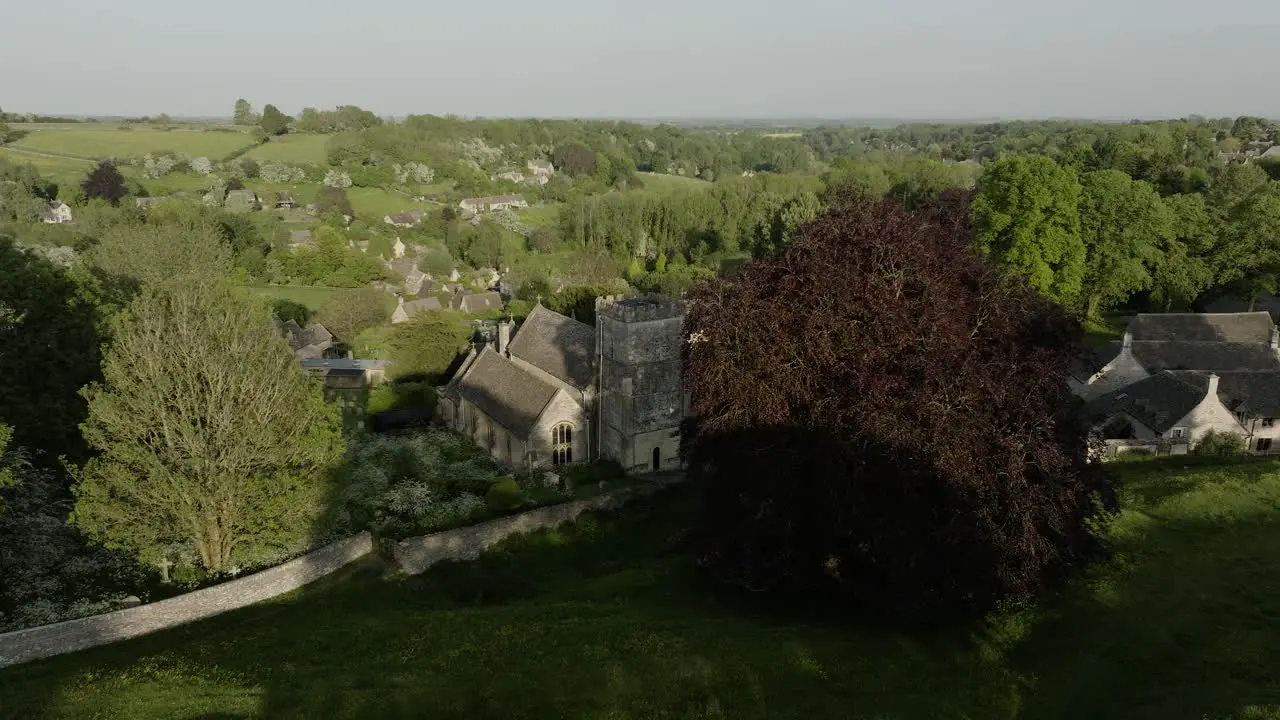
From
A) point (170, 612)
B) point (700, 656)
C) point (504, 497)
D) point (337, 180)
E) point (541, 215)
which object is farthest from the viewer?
point (541, 215)

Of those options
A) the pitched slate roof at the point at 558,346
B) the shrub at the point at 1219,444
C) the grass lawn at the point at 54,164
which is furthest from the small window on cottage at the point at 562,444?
the grass lawn at the point at 54,164

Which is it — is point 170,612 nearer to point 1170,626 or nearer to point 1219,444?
point 1170,626

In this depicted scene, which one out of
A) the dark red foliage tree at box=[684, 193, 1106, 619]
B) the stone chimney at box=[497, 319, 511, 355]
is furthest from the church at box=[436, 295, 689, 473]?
the dark red foliage tree at box=[684, 193, 1106, 619]

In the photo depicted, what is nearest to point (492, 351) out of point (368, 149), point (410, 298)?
point (410, 298)

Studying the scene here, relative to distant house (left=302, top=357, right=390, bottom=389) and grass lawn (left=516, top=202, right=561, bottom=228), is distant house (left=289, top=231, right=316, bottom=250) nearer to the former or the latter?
grass lawn (left=516, top=202, right=561, bottom=228)

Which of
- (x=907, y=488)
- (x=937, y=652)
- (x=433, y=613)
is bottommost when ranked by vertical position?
(x=433, y=613)

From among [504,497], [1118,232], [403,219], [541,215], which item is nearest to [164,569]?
[504,497]

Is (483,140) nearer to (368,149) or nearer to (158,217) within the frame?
(368,149)
